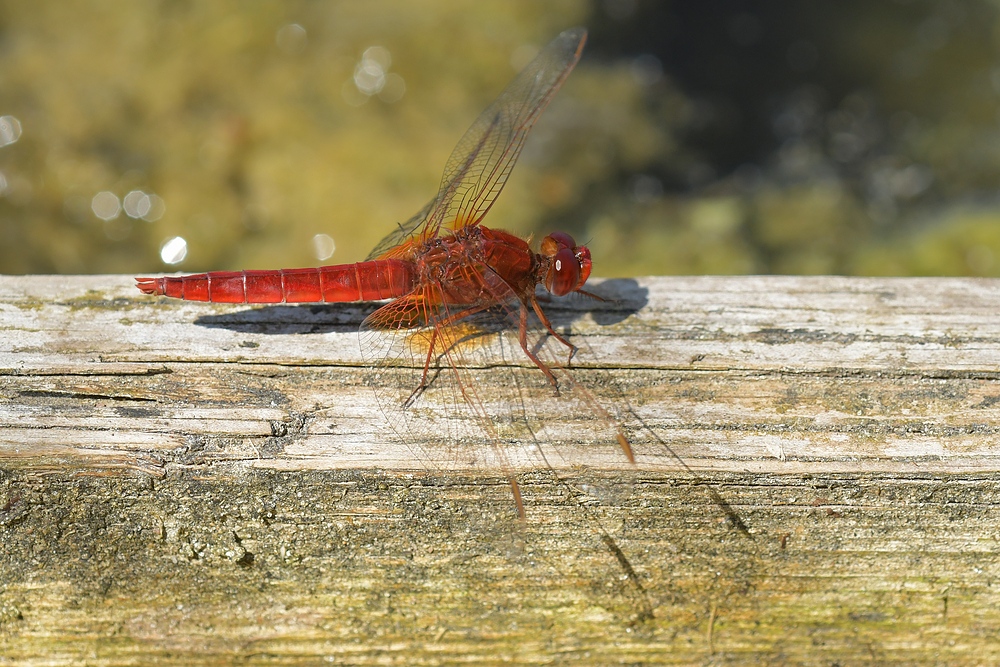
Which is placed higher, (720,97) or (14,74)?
(14,74)

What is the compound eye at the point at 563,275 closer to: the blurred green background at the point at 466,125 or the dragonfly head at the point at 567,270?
the dragonfly head at the point at 567,270

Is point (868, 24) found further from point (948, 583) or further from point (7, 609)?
point (7, 609)

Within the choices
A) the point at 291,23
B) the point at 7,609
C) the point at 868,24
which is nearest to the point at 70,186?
the point at 291,23

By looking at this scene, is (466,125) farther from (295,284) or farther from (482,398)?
(482,398)

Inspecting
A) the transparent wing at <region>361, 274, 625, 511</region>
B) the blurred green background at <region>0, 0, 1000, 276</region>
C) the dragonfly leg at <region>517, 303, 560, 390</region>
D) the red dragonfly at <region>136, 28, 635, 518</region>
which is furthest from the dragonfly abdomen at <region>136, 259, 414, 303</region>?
the blurred green background at <region>0, 0, 1000, 276</region>

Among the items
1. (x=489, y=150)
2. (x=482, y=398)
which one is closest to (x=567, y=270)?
(x=482, y=398)

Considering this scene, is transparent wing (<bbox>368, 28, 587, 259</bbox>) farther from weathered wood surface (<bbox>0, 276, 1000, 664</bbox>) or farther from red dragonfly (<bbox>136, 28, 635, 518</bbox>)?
weathered wood surface (<bbox>0, 276, 1000, 664</bbox>)

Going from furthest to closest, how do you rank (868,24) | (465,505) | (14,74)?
(868,24) < (14,74) < (465,505)

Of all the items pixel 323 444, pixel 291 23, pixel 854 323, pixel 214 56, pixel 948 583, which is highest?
pixel 291 23
